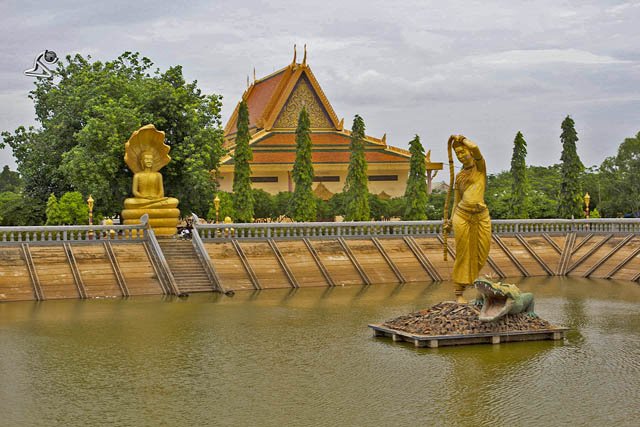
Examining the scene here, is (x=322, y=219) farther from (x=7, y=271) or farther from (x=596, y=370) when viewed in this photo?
(x=596, y=370)

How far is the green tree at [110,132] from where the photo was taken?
30.0 metres

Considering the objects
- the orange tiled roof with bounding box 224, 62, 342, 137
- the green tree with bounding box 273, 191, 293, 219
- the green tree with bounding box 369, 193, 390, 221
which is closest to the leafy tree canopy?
the green tree with bounding box 369, 193, 390, 221

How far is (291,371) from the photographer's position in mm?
13352

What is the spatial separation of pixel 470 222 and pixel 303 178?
21790 millimetres

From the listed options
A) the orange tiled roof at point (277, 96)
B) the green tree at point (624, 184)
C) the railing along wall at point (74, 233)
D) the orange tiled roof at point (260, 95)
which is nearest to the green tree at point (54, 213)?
the railing along wall at point (74, 233)

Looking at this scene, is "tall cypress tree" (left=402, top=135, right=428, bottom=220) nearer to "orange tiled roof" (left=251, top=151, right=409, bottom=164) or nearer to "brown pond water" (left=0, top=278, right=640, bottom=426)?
"orange tiled roof" (left=251, top=151, right=409, bottom=164)

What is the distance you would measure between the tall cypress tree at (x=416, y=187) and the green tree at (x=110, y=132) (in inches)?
390

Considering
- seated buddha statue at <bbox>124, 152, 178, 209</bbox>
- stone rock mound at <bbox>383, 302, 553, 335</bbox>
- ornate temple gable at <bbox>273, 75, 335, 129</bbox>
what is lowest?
stone rock mound at <bbox>383, 302, 553, 335</bbox>

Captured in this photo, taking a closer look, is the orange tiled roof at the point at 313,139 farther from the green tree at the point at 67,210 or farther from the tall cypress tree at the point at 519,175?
the green tree at the point at 67,210

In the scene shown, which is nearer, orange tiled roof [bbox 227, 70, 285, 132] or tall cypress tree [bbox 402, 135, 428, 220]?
tall cypress tree [bbox 402, 135, 428, 220]

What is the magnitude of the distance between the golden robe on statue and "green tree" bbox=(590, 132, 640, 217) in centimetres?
3359

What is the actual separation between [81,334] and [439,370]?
7.25 metres

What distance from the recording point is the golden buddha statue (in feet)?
88.8

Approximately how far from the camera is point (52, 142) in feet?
108
